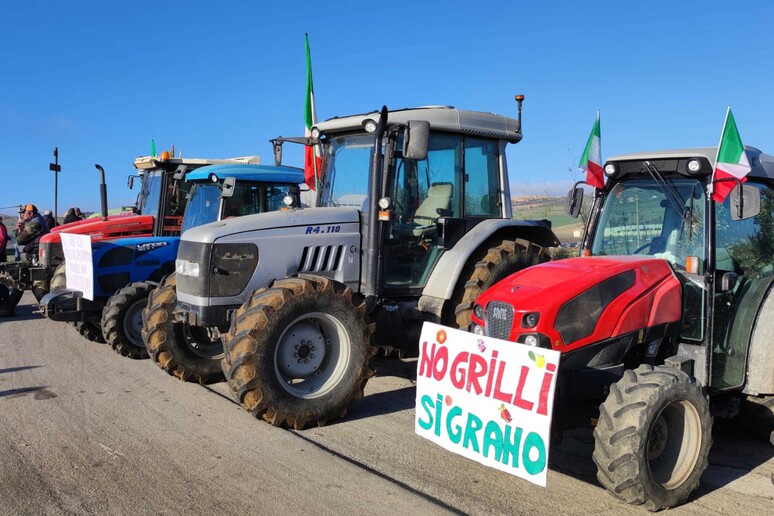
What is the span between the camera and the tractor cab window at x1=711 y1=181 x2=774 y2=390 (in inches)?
177

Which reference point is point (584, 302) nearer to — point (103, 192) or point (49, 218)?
point (103, 192)

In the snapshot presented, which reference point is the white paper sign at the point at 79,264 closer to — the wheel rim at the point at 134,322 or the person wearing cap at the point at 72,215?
the wheel rim at the point at 134,322

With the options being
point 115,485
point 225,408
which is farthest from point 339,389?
point 115,485

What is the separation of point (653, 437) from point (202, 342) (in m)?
4.38

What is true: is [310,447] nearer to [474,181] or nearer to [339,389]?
[339,389]

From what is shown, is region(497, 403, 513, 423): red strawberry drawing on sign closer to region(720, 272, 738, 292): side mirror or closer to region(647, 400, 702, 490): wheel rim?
region(647, 400, 702, 490): wheel rim

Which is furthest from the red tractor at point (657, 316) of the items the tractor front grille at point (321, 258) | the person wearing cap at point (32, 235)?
the person wearing cap at point (32, 235)

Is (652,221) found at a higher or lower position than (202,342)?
higher

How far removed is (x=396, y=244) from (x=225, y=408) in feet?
6.65

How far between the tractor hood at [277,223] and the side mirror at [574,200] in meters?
1.81

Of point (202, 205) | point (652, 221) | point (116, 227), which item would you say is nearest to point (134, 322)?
point (202, 205)

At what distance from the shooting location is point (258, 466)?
14.6 ft

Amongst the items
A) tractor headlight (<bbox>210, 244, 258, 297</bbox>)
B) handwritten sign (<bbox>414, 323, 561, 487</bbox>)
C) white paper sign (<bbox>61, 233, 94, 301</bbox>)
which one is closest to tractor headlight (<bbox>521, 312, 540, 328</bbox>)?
handwritten sign (<bbox>414, 323, 561, 487</bbox>)

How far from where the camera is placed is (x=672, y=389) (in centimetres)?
369
